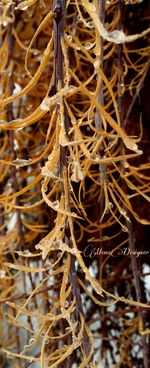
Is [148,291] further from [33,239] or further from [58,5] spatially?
[58,5]

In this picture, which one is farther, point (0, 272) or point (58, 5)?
point (0, 272)

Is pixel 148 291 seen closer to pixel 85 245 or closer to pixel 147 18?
pixel 85 245

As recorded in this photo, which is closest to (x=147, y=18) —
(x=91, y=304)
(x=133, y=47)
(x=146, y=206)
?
(x=133, y=47)

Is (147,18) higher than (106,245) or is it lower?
higher

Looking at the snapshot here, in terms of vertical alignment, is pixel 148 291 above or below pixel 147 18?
below

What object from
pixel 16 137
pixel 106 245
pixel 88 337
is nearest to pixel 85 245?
pixel 106 245

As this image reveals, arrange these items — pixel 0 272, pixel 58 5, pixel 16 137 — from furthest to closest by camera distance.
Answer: pixel 16 137 → pixel 0 272 → pixel 58 5

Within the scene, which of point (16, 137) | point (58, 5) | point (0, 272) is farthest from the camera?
point (16, 137)

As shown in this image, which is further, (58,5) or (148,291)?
(148,291)

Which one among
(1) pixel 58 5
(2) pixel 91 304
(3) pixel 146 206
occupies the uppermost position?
(1) pixel 58 5
